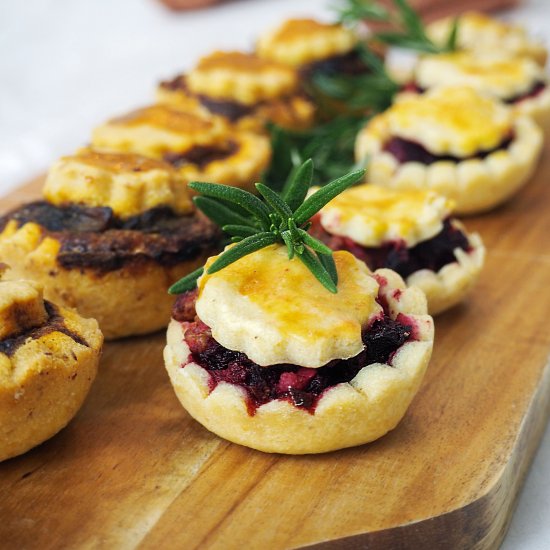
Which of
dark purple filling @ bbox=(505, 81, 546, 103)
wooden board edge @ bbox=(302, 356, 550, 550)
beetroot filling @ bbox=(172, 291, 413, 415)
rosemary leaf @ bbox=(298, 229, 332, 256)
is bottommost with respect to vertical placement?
wooden board edge @ bbox=(302, 356, 550, 550)

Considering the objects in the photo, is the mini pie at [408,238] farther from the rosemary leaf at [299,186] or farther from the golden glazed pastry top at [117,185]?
the golden glazed pastry top at [117,185]

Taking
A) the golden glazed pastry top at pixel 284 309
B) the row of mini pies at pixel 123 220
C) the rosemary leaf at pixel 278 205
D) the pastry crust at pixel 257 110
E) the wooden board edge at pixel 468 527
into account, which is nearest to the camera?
the wooden board edge at pixel 468 527

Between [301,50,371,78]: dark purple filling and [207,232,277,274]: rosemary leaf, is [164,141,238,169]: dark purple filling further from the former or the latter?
[301,50,371,78]: dark purple filling

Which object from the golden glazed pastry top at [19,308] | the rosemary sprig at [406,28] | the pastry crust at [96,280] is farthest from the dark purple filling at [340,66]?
the golden glazed pastry top at [19,308]

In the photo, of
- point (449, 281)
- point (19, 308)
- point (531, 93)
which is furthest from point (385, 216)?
point (531, 93)

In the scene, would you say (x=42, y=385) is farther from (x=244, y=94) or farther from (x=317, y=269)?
(x=244, y=94)

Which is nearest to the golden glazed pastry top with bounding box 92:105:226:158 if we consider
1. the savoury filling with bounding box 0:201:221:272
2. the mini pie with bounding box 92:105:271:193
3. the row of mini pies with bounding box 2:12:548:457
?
the mini pie with bounding box 92:105:271:193

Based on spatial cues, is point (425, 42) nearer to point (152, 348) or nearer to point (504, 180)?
point (504, 180)
